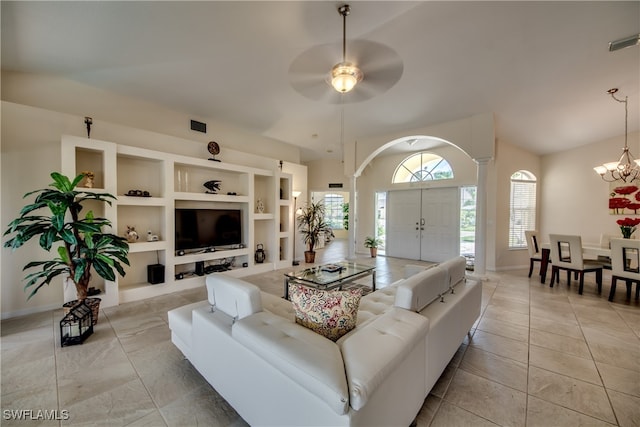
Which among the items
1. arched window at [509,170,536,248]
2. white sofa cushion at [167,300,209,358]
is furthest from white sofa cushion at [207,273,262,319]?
arched window at [509,170,536,248]

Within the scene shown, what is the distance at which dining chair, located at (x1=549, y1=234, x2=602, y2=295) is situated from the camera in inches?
158

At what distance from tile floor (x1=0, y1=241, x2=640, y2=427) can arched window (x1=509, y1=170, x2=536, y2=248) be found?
2857 millimetres

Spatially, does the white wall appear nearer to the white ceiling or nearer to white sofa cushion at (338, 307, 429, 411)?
the white ceiling

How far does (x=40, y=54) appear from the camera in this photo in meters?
2.84

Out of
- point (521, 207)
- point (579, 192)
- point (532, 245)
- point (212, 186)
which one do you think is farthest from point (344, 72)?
point (579, 192)

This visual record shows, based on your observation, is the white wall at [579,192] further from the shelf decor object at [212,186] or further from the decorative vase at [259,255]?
the shelf decor object at [212,186]

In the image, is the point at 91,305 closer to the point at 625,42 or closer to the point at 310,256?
the point at 310,256

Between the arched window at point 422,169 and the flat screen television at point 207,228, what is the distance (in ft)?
15.5

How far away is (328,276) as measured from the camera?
343 cm

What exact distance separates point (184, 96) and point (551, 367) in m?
5.73

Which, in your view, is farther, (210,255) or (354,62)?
(210,255)

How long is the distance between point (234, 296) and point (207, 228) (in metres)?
3.16

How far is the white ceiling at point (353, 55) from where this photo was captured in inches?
98.0

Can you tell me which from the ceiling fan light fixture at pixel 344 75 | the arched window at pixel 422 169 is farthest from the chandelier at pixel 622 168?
the ceiling fan light fixture at pixel 344 75
